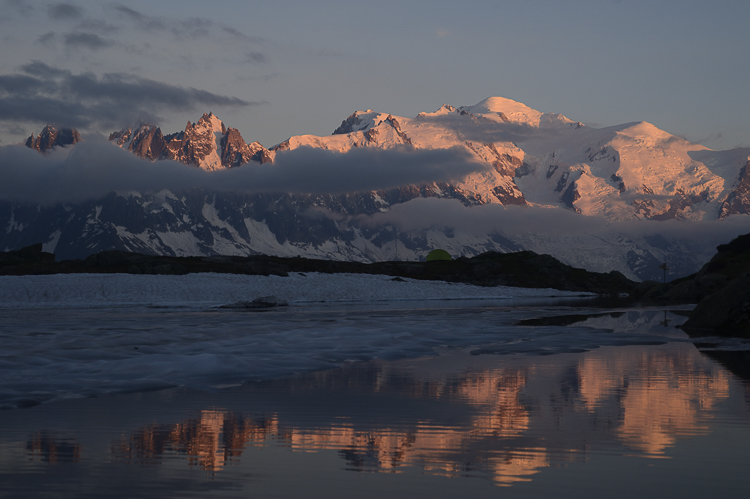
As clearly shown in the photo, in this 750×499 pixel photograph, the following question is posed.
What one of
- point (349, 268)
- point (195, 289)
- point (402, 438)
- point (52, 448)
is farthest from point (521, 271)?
point (52, 448)

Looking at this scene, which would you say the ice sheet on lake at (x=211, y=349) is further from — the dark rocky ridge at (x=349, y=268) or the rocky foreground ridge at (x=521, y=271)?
the dark rocky ridge at (x=349, y=268)

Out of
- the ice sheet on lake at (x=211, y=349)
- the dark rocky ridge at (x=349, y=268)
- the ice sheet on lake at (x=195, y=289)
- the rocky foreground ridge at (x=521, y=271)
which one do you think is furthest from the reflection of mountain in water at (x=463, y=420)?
the dark rocky ridge at (x=349, y=268)

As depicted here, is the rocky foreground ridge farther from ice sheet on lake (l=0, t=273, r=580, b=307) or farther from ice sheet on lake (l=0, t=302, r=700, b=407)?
ice sheet on lake (l=0, t=273, r=580, b=307)

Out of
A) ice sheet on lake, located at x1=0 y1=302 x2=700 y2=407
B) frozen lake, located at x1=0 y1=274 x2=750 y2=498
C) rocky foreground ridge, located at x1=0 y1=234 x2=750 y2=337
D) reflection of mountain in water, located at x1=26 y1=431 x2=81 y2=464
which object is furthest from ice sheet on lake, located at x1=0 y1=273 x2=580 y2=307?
reflection of mountain in water, located at x1=26 y1=431 x2=81 y2=464

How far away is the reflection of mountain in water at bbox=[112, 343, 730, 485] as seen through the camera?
7746 millimetres

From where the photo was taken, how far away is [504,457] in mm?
7609

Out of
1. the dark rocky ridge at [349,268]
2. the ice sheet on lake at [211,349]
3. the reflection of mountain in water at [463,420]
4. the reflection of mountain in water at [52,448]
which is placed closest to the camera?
the reflection of mountain in water at [52,448]

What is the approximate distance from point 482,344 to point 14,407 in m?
14.2

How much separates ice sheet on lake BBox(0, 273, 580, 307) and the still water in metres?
49.3

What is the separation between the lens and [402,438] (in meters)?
8.70

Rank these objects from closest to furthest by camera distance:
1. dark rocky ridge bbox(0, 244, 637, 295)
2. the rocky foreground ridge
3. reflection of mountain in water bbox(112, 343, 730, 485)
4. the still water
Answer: the still water < reflection of mountain in water bbox(112, 343, 730, 485) < the rocky foreground ridge < dark rocky ridge bbox(0, 244, 637, 295)

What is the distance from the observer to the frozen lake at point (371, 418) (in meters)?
6.75

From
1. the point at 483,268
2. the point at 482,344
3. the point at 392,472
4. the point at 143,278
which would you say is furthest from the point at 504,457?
the point at 483,268

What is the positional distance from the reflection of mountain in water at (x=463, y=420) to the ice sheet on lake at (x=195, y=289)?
160 feet
